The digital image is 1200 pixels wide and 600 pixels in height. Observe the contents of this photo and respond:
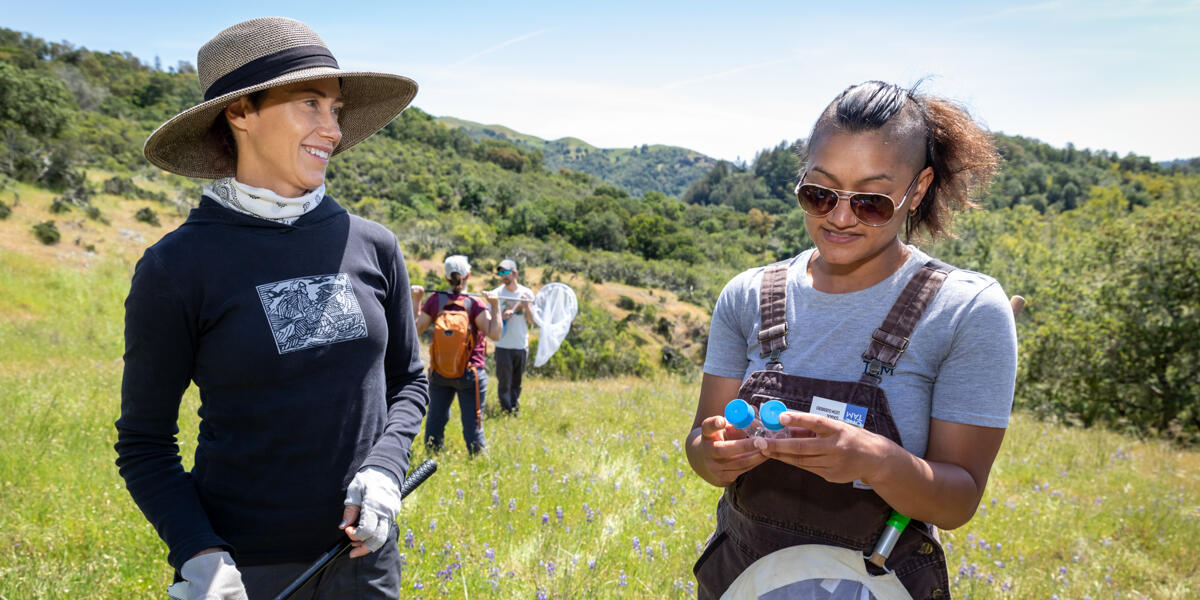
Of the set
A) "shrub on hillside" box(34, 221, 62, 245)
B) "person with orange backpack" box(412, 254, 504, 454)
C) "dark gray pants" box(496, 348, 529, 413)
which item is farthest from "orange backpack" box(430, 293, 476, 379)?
"shrub on hillside" box(34, 221, 62, 245)

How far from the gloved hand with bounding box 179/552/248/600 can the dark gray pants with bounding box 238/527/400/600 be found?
196 millimetres

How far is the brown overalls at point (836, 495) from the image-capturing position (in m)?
1.33

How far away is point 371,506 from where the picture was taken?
5.14 ft

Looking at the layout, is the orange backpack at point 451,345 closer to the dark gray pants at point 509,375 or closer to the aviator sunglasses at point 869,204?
the dark gray pants at point 509,375

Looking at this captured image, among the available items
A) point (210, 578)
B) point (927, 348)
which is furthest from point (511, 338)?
point (927, 348)

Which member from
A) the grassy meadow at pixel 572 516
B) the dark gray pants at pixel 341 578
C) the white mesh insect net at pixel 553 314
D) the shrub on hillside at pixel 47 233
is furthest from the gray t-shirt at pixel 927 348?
the shrub on hillside at pixel 47 233

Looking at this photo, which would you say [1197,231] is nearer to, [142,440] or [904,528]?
[904,528]

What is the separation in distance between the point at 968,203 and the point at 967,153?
18 centimetres

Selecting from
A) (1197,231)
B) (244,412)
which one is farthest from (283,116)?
(1197,231)

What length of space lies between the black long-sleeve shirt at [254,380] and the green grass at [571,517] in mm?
1542

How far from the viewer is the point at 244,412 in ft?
4.92

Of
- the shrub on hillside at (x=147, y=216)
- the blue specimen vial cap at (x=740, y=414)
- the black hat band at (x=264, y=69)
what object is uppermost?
the black hat band at (x=264, y=69)

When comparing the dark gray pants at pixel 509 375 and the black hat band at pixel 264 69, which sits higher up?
the black hat band at pixel 264 69

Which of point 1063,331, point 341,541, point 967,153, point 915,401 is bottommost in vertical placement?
point 1063,331
